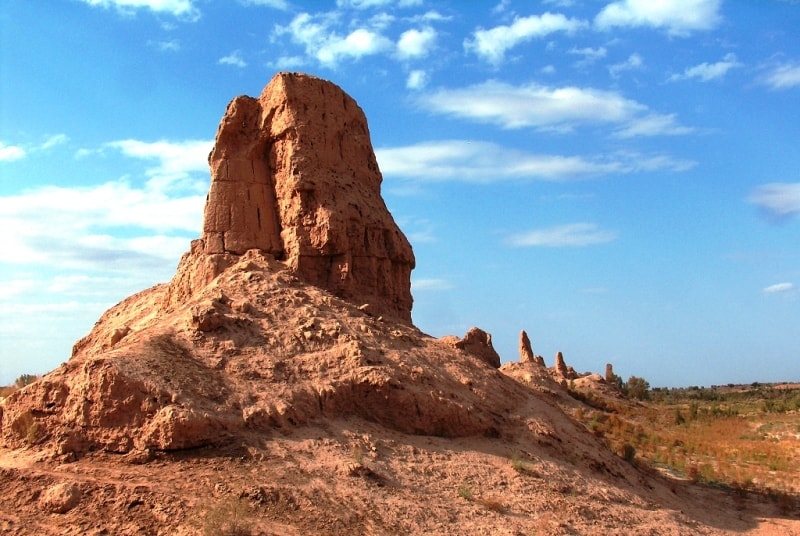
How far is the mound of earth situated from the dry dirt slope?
3cm

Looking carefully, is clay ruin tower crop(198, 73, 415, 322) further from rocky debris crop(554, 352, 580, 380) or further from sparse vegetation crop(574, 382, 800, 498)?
rocky debris crop(554, 352, 580, 380)

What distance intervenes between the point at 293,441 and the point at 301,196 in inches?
213

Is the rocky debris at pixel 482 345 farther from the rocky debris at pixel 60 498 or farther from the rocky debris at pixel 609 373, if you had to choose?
the rocky debris at pixel 609 373

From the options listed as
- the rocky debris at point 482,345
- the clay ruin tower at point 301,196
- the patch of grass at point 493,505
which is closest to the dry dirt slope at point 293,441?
the patch of grass at point 493,505

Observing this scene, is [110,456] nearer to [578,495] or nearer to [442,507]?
[442,507]

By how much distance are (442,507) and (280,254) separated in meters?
6.43

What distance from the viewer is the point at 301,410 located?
10.5m

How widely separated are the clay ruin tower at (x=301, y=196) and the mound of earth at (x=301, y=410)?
4cm

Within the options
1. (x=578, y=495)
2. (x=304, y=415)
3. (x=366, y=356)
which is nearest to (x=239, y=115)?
(x=366, y=356)

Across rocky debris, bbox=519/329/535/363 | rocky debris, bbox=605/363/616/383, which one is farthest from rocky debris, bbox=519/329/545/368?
rocky debris, bbox=605/363/616/383

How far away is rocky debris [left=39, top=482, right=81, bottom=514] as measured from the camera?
8234mm

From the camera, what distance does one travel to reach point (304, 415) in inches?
415

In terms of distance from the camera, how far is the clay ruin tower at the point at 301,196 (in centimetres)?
1403

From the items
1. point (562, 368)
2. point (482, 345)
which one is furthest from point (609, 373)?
point (482, 345)
